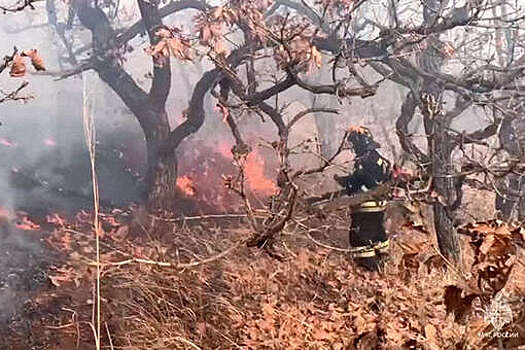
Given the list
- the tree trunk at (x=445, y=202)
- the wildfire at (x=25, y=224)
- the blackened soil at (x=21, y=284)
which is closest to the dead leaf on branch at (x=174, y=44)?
the wildfire at (x=25, y=224)

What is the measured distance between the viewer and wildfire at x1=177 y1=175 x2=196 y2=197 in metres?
7.27

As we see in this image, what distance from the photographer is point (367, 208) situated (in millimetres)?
5188

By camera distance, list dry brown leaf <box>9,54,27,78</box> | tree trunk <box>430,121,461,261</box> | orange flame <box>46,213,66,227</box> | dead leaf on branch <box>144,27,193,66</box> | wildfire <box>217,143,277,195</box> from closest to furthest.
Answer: dry brown leaf <box>9,54,27,78</box>, tree trunk <box>430,121,461,261</box>, dead leaf on branch <box>144,27,193,66</box>, orange flame <box>46,213,66,227</box>, wildfire <box>217,143,277,195</box>

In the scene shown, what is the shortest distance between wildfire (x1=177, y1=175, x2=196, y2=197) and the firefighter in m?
2.59

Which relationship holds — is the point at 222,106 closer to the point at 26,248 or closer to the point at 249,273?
the point at 249,273

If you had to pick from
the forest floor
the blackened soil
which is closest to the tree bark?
the forest floor

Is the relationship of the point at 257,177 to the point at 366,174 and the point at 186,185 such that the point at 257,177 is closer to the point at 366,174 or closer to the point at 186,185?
the point at 186,185

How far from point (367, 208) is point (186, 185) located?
2.87 meters

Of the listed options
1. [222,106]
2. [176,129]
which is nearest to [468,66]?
[222,106]

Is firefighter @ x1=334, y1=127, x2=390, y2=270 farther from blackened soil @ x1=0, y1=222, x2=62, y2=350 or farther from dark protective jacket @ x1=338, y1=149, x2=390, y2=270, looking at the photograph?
blackened soil @ x1=0, y1=222, x2=62, y2=350

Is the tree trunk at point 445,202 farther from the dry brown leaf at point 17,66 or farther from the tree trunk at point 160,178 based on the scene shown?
the dry brown leaf at point 17,66

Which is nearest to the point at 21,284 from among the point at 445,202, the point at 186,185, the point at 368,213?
the point at 186,185

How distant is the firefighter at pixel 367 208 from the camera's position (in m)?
5.23

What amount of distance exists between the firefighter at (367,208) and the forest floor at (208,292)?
0.19m
